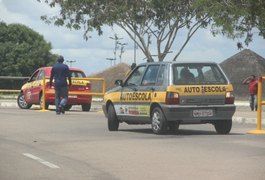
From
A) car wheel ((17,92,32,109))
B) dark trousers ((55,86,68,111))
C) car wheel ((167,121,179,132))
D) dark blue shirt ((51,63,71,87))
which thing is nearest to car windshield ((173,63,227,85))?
car wheel ((167,121,179,132))

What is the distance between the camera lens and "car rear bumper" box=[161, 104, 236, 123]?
14.4 metres

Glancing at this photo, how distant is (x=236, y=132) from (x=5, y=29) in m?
59.7

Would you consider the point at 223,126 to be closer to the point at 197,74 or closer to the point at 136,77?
the point at 197,74

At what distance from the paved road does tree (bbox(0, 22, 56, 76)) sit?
52.0 meters

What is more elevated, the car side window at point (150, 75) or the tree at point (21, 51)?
the tree at point (21, 51)

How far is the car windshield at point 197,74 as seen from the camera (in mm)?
14781

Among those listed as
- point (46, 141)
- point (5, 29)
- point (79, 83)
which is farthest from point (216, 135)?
point (5, 29)

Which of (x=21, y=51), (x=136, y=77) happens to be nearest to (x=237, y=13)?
(x=136, y=77)

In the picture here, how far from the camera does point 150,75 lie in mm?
Result: 15438

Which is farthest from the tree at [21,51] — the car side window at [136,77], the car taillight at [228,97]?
the car taillight at [228,97]

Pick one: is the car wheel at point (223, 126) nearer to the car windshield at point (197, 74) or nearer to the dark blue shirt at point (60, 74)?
the car windshield at point (197, 74)

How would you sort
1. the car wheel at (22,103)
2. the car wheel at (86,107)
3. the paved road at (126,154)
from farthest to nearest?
the car wheel at (22,103)
the car wheel at (86,107)
the paved road at (126,154)

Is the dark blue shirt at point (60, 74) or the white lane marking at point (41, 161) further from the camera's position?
the dark blue shirt at point (60, 74)

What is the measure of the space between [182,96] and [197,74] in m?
0.73
